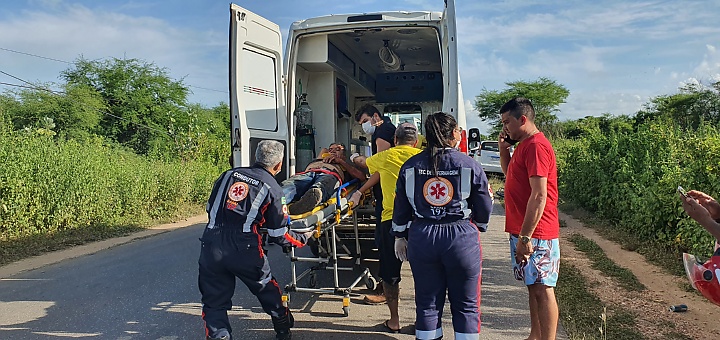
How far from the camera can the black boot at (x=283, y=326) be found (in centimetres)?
429

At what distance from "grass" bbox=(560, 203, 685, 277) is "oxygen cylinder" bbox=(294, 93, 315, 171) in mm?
4514

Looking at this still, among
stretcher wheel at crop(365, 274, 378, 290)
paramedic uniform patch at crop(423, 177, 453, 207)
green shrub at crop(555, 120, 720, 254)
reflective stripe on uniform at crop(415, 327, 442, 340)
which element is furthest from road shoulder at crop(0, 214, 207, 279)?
green shrub at crop(555, 120, 720, 254)

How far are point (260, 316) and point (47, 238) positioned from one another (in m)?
6.10

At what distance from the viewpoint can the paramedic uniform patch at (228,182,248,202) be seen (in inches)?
154

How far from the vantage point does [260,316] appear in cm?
512

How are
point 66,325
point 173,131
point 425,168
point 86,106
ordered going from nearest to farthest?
point 425,168 → point 66,325 → point 86,106 → point 173,131

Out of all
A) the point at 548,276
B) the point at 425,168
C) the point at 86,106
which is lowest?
the point at 548,276

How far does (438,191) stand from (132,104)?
22.8m

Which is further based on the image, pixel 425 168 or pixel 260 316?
pixel 260 316

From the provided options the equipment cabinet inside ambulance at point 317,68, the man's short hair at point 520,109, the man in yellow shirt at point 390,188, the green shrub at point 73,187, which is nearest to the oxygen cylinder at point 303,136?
the equipment cabinet inside ambulance at point 317,68

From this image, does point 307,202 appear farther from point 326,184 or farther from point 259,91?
point 259,91

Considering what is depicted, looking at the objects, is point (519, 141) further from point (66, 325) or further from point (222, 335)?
point (66, 325)

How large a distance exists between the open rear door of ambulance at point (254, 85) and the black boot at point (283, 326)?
6.43 feet

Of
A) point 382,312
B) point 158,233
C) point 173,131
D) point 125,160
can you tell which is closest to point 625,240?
point 382,312
